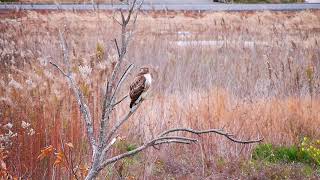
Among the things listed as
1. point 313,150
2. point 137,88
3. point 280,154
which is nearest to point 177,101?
point 280,154

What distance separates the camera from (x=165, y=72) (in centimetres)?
744

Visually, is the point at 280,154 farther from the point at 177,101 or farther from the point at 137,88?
the point at 137,88

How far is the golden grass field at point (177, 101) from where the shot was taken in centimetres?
443

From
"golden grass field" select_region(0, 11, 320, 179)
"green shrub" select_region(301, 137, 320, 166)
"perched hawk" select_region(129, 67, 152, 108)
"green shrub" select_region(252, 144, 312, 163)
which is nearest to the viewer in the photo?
"perched hawk" select_region(129, 67, 152, 108)

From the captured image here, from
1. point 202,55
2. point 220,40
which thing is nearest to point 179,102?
point 202,55

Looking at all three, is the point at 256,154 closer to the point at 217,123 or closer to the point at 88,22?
the point at 217,123

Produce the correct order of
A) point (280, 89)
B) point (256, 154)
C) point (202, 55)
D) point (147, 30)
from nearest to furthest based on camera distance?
point (256, 154) → point (280, 89) → point (202, 55) → point (147, 30)

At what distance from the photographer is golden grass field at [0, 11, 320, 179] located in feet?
14.5

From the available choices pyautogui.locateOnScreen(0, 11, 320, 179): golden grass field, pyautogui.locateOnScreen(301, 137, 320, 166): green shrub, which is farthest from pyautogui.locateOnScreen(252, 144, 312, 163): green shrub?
pyautogui.locateOnScreen(301, 137, 320, 166): green shrub

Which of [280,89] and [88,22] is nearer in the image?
[280,89]

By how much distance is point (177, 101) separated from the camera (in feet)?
21.1

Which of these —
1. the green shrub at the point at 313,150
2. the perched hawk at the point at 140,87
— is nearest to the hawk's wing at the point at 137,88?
the perched hawk at the point at 140,87

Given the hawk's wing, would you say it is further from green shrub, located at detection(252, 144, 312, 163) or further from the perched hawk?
green shrub, located at detection(252, 144, 312, 163)

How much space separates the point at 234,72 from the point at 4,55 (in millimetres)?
3039
